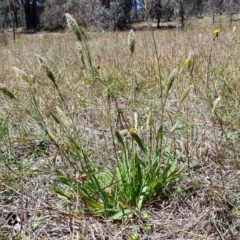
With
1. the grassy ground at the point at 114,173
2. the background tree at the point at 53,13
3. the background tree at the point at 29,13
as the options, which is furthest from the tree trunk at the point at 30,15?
the grassy ground at the point at 114,173

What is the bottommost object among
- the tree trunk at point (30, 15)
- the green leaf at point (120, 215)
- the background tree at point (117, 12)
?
the green leaf at point (120, 215)

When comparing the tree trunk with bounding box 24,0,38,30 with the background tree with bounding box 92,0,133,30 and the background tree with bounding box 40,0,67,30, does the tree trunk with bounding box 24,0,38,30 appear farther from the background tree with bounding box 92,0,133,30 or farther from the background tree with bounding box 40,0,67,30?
the background tree with bounding box 92,0,133,30

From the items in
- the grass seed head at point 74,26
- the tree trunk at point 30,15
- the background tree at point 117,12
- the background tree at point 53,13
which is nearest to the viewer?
the grass seed head at point 74,26

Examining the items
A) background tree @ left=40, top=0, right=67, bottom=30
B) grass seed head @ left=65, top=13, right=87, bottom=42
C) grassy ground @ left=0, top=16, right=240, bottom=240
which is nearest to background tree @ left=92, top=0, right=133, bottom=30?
background tree @ left=40, top=0, right=67, bottom=30

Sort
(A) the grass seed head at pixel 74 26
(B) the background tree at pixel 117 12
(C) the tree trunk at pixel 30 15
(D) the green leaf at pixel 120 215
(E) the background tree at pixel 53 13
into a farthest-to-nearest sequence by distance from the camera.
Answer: (E) the background tree at pixel 53 13 < (C) the tree trunk at pixel 30 15 < (B) the background tree at pixel 117 12 < (D) the green leaf at pixel 120 215 < (A) the grass seed head at pixel 74 26

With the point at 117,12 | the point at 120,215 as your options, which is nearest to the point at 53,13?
the point at 117,12

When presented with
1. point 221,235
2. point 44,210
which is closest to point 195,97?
point 221,235

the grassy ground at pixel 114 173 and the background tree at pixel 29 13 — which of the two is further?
the background tree at pixel 29 13

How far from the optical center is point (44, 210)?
100cm

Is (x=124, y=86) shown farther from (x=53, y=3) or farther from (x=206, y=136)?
(x=53, y=3)

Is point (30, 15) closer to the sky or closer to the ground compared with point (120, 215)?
closer to the sky

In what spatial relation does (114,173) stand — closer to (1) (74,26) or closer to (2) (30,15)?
(1) (74,26)

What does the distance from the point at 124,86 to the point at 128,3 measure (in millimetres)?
21738

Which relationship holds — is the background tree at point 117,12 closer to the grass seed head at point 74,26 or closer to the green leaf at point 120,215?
the grass seed head at point 74,26
